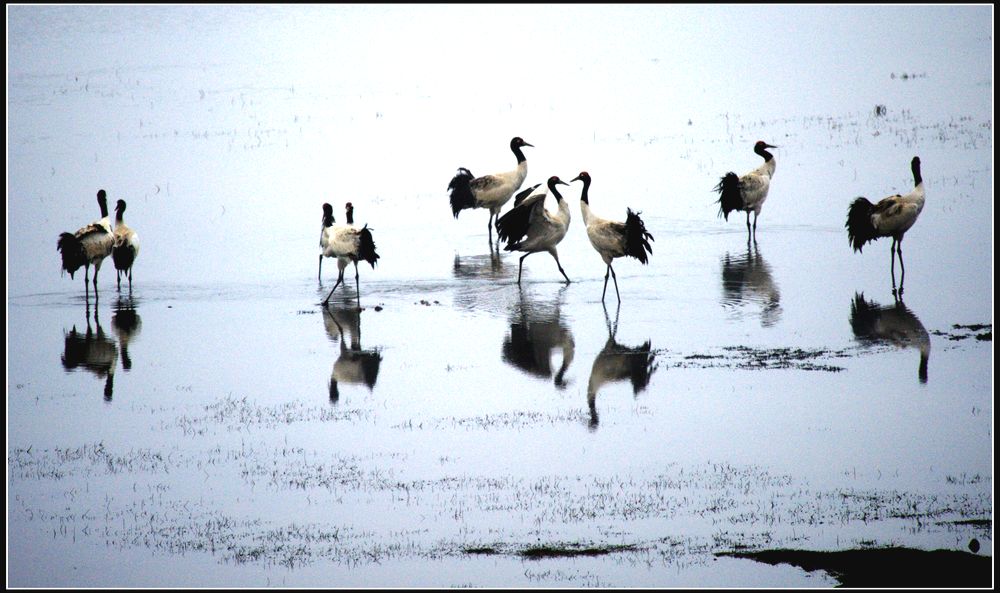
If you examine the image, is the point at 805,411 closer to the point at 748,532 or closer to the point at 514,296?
the point at 748,532

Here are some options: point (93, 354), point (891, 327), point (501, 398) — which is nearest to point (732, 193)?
point (891, 327)

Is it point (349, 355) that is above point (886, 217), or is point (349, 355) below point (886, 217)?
below

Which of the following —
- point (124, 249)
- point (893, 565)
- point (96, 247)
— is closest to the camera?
point (893, 565)

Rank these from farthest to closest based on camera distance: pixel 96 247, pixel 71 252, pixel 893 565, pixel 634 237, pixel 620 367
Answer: pixel 96 247, pixel 71 252, pixel 634 237, pixel 620 367, pixel 893 565

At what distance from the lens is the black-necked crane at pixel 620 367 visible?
461 inches

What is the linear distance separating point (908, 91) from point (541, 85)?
1319 centimetres

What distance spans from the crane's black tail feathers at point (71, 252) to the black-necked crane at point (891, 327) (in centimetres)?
931

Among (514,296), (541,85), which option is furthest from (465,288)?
(541,85)

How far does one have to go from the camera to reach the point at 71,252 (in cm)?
1616

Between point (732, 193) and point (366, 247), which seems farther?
point (732, 193)

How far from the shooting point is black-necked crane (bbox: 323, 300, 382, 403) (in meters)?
12.3

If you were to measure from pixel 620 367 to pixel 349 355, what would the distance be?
9.30 ft

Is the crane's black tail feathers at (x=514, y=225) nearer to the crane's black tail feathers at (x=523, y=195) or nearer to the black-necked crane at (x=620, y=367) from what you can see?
the crane's black tail feathers at (x=523, y=195)

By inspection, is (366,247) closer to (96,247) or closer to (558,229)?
(558,229)
